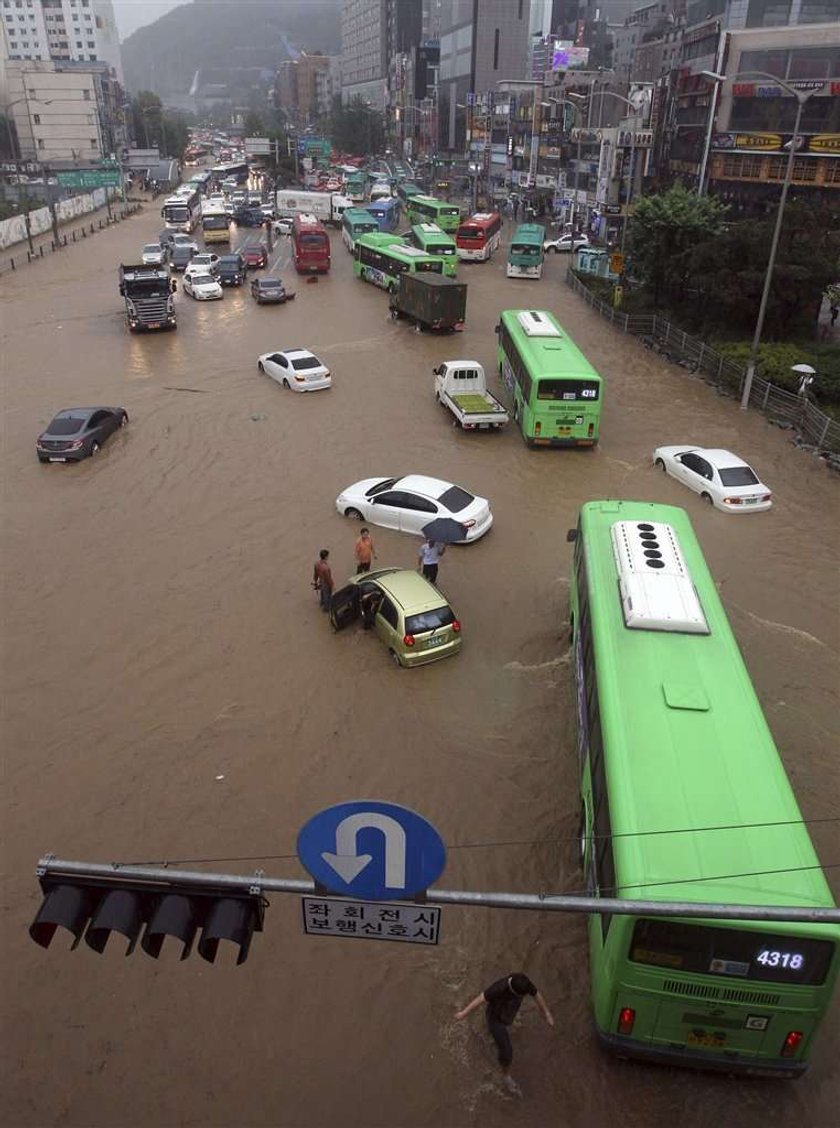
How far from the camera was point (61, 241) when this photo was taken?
6328cm

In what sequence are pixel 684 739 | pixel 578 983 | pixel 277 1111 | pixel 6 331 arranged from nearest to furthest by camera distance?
pixel 277 1111 < pixel 684 739 < pixel 578 983 < pixel 6 331

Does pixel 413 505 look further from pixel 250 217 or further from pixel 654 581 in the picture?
pixel 250 217

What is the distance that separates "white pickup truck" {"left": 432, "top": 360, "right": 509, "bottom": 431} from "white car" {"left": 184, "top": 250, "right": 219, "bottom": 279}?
75.8ft

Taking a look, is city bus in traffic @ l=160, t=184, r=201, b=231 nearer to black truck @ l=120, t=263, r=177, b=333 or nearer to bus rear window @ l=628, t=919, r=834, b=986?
black truck @ l=120, t=263, r=177, b=333

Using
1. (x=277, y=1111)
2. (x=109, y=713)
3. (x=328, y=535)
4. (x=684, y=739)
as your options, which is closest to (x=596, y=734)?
(x=684, y=739)

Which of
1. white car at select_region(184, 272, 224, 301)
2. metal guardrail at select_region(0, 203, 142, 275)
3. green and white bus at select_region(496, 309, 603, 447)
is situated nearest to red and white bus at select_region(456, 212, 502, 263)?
white car at select_region(184, 272, 224, 301)

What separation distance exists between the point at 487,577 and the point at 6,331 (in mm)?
30839

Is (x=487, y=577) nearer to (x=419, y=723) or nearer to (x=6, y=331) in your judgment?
(x=419, y=723)

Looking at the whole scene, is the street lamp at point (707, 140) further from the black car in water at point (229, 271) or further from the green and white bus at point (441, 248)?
the black car in water at point (229, 271)

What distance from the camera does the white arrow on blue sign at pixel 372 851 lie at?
4.50 meters

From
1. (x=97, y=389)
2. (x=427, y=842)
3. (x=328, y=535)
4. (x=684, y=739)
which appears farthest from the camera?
(x=97, y=389)

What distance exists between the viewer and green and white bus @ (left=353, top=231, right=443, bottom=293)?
1604 inches

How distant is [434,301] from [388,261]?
10494 millimetres

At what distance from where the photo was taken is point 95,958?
8852 mm
